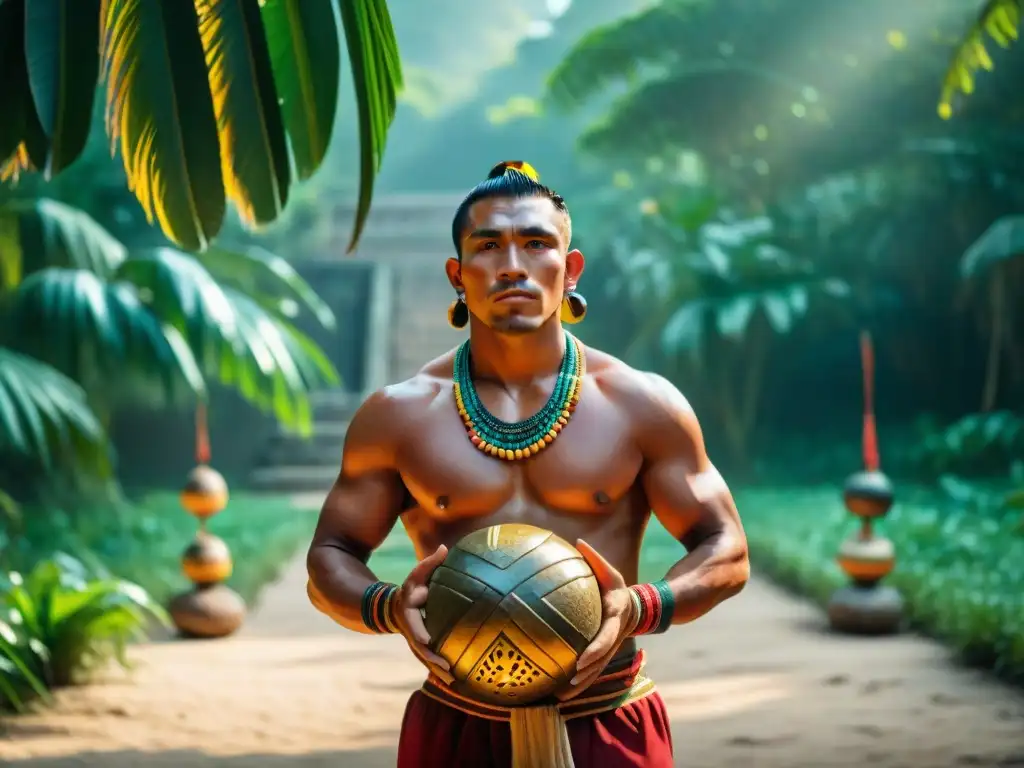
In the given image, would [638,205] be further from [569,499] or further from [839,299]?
[569,499]

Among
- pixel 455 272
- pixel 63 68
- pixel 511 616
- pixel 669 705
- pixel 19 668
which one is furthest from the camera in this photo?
pixel 669 705

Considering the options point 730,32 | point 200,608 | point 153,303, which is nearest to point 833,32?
point 730,32

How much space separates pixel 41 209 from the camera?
7.23 m

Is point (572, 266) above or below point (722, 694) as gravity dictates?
above

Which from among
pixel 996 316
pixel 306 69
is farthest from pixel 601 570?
pixel 996 316

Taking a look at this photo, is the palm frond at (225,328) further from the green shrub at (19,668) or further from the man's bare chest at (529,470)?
the man's bare chest at (529,470)

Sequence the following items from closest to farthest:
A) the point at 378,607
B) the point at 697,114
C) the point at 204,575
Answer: the point at 378,607, the point at 204,575, the point at 697,114

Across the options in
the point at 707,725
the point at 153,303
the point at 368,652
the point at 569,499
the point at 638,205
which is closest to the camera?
the point at 569,499

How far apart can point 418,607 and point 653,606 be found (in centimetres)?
39

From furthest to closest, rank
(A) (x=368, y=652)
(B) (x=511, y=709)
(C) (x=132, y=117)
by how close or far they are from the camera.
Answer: (A) (x=368, y=652) < (C) (x=132, y=117) < (B) (x=511, y=709)

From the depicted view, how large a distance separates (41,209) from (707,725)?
483cm

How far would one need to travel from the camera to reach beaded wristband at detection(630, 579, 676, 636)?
78.7 inches

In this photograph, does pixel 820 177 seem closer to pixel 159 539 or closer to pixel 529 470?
pixel 159 539

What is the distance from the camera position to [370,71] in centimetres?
262
